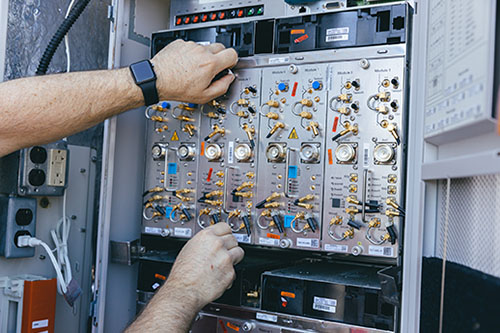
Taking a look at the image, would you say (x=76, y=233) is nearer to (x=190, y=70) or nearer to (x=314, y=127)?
(x=190, y=70)

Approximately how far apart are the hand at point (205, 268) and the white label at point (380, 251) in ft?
1.58

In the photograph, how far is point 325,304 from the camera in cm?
193

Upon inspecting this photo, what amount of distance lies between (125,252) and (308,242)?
0.86 meters

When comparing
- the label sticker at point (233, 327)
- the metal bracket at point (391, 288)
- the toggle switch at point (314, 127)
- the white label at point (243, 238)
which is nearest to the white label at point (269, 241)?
the white label at point (243, 238)

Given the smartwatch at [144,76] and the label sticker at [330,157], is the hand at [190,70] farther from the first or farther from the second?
the label sticker at [330,157]

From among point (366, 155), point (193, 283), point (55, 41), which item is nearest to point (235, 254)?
point (193, 283)

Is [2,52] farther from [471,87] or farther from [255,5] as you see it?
[471,87]

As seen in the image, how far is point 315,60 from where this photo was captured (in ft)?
6.97

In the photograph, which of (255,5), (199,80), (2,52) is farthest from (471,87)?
(2,52)

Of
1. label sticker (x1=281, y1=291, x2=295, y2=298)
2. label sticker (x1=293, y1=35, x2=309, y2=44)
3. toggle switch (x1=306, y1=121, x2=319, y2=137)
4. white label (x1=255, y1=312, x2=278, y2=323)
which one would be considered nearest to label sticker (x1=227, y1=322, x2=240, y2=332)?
white label (x1=255, y1=312, x2=278, y2=323)

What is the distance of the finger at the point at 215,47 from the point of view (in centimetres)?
221

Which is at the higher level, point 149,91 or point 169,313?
point 149,91

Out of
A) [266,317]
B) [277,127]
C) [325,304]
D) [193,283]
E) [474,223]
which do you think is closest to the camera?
[474,223]

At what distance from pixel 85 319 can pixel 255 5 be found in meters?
1.72
